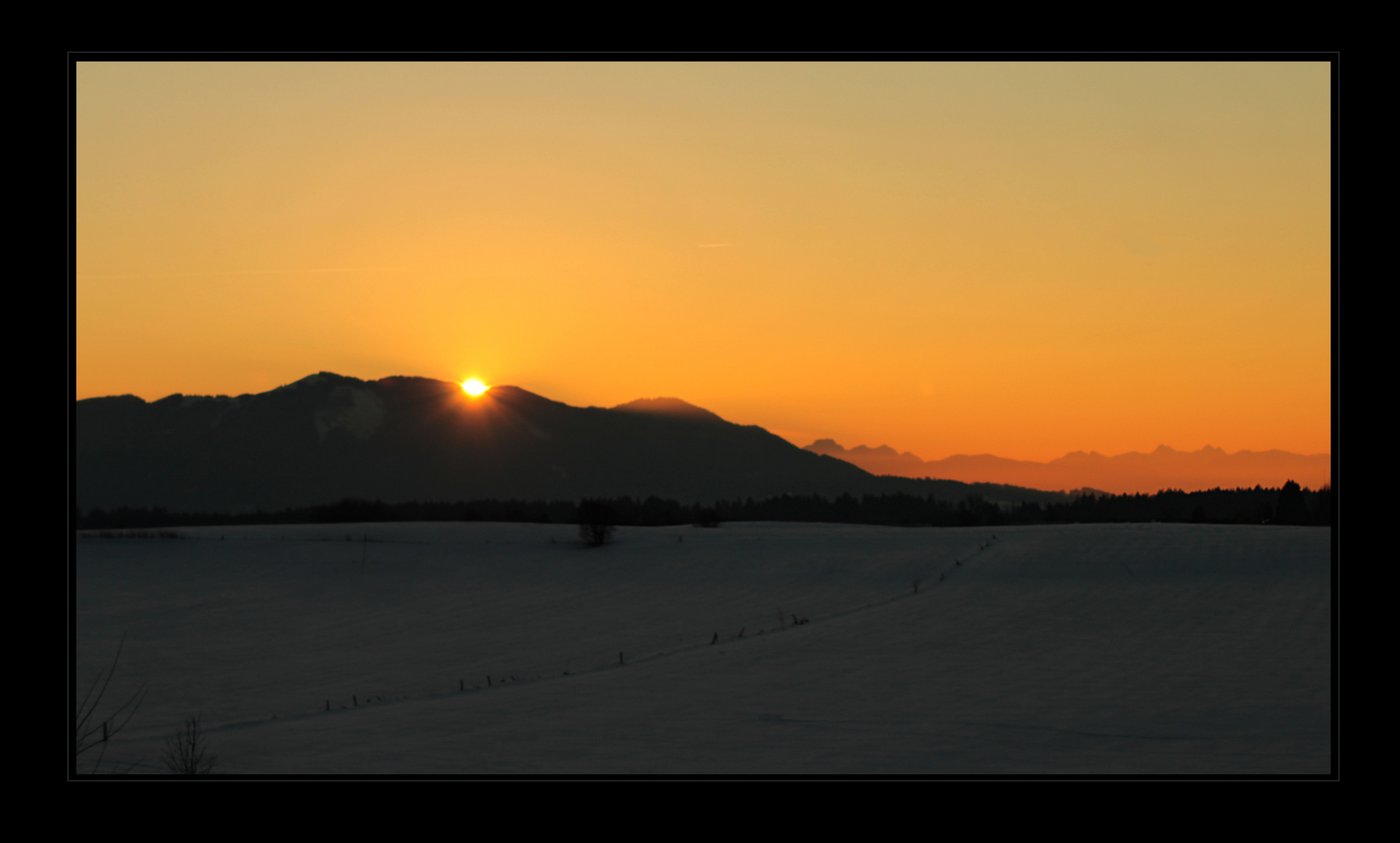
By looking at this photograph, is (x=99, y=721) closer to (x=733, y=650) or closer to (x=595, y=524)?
(x=733, y=650)

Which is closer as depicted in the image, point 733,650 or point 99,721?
point 99,721

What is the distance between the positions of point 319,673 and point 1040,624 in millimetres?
13104

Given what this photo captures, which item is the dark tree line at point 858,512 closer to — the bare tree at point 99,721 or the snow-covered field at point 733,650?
the snow-covered field at point 733,650

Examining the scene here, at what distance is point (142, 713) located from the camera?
572 inches

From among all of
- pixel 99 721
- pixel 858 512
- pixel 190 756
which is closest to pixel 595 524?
pixel 99 721

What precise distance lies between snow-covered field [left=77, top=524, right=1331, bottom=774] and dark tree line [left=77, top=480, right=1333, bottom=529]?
9085 mm

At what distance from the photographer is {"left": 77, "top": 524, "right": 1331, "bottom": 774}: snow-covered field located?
912cm

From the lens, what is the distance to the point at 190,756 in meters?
8.42

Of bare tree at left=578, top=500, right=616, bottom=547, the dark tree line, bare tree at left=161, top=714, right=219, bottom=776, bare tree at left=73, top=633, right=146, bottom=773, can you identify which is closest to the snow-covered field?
bare tree at left=161, top=714, right=219, bottom=776

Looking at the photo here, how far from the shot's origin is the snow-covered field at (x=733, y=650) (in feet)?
29.9

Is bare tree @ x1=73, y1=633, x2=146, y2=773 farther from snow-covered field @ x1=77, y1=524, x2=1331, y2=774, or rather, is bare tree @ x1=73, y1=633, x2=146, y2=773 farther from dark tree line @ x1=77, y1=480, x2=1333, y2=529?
dark tree line @ x1=77, y1=480, x2=1333, y2=529

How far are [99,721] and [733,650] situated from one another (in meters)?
→ 8.91
